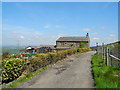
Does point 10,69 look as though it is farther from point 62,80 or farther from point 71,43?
point 71,43

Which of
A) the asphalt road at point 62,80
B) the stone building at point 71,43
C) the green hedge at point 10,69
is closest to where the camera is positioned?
the asphalt road at point 62,80

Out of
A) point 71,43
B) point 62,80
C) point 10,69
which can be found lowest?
point 62,80

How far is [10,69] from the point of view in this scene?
23.4ft

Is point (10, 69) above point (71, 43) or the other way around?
the other way around

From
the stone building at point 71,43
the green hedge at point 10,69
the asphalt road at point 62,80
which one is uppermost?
the stone building at point 71,43

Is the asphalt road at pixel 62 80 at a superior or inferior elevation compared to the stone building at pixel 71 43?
inferior

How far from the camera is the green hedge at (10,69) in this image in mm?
6922

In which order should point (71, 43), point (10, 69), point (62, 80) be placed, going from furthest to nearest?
point (71, 43)
point (10, 69)
point (62, 80)

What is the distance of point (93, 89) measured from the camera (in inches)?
212

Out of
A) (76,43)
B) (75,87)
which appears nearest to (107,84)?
(75,87)

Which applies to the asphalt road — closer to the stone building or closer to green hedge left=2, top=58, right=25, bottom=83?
green hedge left=2, top=58, right=25, bottom=83

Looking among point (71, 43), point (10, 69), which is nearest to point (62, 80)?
point (10, 69)

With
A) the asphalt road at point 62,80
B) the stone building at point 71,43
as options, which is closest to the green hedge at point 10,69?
the asphalt road at point 62,80

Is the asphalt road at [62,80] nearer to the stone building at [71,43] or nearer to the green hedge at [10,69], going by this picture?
the green hedge at [10,69]
